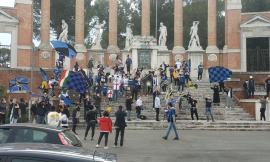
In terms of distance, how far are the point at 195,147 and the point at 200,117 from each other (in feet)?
42.3

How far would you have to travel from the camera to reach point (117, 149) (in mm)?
19516

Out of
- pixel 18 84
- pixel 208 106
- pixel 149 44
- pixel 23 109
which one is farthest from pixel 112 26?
pixel 23 109

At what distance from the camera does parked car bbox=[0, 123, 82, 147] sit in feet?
37.1

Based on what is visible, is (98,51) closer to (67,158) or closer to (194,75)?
(194,75)

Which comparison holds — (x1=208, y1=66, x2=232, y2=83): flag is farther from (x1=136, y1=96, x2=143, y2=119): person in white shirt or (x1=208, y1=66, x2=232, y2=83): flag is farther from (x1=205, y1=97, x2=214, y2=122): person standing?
(x1=136, y1=96, x2=143, y2=119): person in white shirt

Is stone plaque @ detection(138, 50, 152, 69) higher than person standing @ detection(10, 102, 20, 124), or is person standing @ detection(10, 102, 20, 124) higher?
stone plaque @ detection(138, 50, 152, 69)

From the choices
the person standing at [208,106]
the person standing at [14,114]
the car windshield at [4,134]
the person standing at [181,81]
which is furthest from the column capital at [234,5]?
the car windshield at [4,134]

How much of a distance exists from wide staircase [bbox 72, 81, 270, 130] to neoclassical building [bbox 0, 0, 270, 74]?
262 inches

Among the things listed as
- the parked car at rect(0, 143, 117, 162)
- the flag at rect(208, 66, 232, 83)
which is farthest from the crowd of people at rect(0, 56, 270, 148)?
the parked car at rect(0, 143, 117, 162)

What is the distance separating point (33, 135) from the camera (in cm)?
1157

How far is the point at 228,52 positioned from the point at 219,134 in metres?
22.8

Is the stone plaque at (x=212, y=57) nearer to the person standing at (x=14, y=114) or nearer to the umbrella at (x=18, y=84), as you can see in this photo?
the umbrella at (x=18, y=84)

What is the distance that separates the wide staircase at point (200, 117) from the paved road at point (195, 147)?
6.89ft

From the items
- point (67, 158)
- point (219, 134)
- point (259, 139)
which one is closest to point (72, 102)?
point (219, 134)
